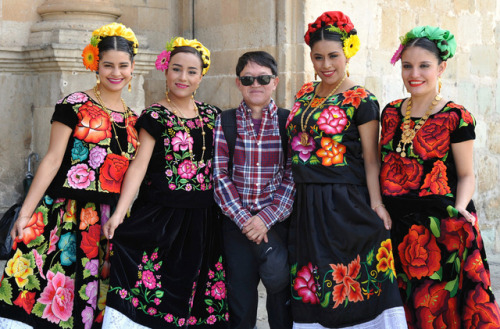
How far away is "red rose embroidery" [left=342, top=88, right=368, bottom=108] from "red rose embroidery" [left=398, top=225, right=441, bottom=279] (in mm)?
668

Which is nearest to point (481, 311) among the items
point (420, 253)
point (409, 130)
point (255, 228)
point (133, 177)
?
point (420, 253)

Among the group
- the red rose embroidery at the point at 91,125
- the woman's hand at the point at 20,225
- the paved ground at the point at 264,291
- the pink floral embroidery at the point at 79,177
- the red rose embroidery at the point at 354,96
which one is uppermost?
the red rose embroidery at the point at 354,96

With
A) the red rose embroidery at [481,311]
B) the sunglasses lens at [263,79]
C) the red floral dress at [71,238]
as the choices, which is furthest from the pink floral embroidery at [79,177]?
the red rose embroidery at [481,311]

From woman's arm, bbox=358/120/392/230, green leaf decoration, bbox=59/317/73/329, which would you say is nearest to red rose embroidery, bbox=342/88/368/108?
woman's arm, bbox=358/120/392/230

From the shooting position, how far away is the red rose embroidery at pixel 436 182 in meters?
3.32

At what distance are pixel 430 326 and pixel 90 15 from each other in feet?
11.1

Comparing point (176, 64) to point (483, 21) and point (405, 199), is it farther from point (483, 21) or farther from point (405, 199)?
point (483, 21)

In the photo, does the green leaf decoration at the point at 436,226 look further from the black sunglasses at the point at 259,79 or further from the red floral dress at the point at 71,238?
the red floral dress at the point at 71,238

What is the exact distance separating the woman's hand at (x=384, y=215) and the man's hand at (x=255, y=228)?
0.56 m

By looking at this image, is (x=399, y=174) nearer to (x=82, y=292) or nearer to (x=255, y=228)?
(x=255, y=228)

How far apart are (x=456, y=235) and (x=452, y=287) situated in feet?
0.82

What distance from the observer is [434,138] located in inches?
131

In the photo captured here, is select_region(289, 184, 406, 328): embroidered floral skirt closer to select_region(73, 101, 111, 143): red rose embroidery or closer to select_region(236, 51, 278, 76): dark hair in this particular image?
select_region(236, 51, 278, 76): dark hair

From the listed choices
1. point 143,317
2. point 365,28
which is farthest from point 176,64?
point 365,28
